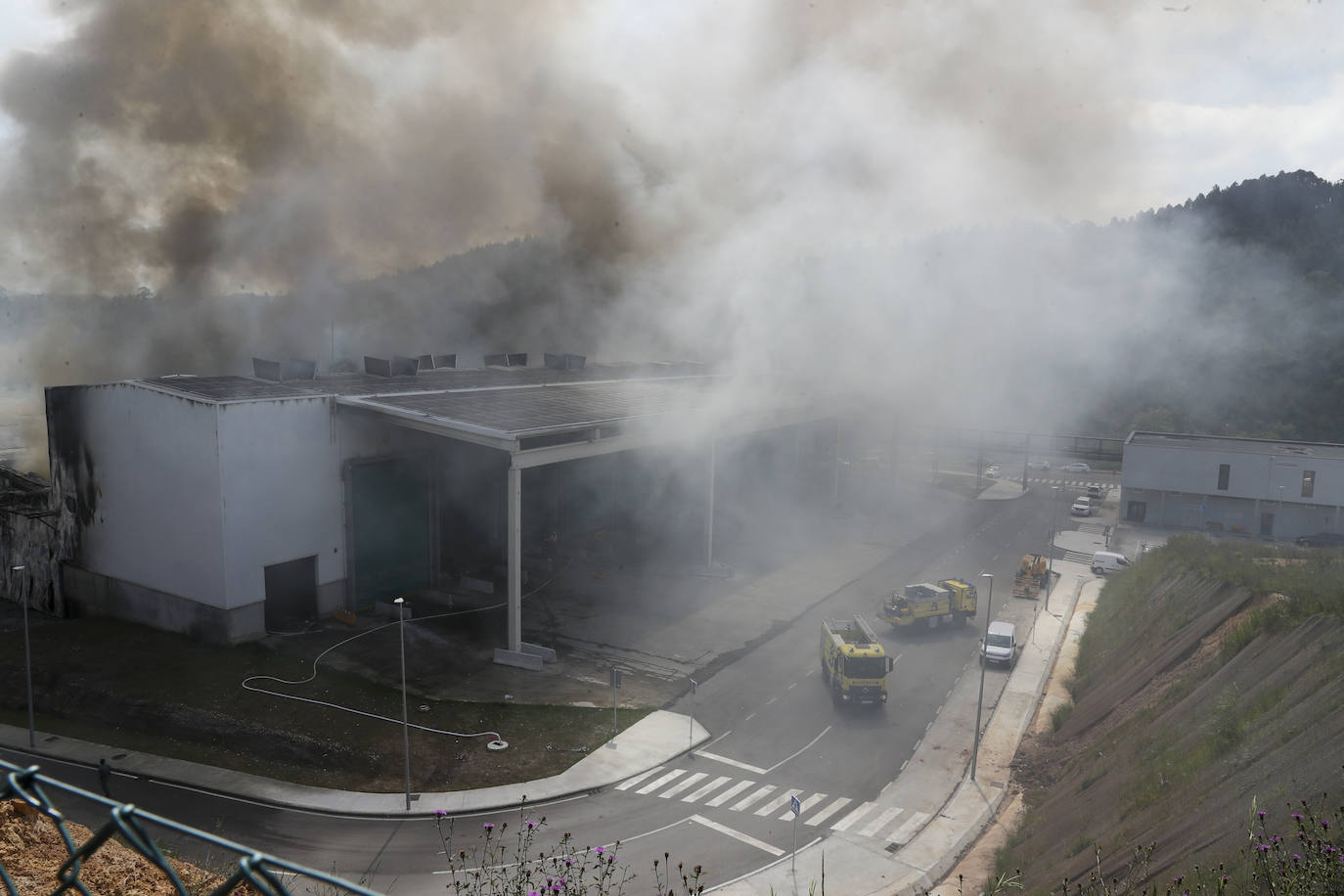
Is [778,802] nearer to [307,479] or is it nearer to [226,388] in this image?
[307,479]

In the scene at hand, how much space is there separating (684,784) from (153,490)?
18.0m

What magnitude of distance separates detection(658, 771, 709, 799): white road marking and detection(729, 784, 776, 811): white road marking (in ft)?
3.84

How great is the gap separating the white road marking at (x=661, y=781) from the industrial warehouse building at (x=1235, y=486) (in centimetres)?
3748

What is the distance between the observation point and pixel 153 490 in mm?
25875

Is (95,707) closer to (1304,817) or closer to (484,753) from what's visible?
(484,753)

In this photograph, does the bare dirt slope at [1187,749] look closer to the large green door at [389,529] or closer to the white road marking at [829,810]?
the white road marking at [829,810]

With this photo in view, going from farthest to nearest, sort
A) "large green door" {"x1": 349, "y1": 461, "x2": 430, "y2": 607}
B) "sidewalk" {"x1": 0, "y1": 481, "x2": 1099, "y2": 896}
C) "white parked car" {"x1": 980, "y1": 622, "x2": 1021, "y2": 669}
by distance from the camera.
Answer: "large green door" {"x1": 349, "y1": 461, "x2": 430, "y2": 607}
"white parked car" {"x1": 980, "y1": 622, "x2": 1021, "y2": 669}
"sidewalk" {"x1": 0, "y1": 481, "x2": 1099, "y2": 896}

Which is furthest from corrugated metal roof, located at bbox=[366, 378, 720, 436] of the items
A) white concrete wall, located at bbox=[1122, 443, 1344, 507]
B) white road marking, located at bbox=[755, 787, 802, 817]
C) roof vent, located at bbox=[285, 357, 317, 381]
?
white concrete wall, located at bbox=[1122, 443, 1344, 507]

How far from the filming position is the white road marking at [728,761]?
761 inches

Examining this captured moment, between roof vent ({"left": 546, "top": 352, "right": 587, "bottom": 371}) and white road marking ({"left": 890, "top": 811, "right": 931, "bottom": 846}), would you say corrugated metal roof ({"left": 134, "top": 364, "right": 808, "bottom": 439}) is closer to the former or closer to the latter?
roof vent ({"left": 546, "top": 352, "right": 587, "bottom": 371})

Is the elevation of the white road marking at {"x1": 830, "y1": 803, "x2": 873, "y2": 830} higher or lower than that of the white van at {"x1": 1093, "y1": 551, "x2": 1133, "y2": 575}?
lower

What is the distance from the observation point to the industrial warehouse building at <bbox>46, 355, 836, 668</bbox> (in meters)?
24.6

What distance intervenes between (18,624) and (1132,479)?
49.0 meters

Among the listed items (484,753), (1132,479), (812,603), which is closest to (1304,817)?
(484,753)
